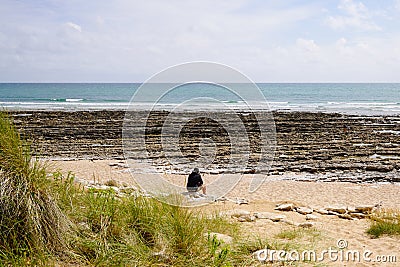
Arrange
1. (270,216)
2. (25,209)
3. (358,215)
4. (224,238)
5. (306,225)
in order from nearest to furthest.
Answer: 1. (25,209)
2. (224,238)
3. (306,225)
4. (270,216)
5. (358,215)

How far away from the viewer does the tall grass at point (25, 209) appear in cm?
427

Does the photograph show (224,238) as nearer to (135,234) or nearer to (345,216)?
(135,234)

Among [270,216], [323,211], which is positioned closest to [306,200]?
[323,211]

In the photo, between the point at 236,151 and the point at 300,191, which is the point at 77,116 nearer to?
the point at 236,151

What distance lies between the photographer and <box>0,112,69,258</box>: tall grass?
4266 mm

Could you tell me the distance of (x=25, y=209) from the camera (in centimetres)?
430

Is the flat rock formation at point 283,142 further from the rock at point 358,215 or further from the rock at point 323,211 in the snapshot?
the rock at point 358,215

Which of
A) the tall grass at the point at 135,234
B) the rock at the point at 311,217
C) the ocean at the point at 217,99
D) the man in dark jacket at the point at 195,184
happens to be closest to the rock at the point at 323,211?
the rock at the point at 311,217

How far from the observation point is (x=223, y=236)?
19.0 ft

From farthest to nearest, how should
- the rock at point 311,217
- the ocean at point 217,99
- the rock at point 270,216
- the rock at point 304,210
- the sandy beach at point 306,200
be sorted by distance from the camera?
the ocean at point 217,99 → the rock at point 304,210 → the rock at point 311,217 → the rock at point 270,216 → the sandy beach at point 306,200

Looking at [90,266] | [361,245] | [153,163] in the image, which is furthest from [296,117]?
[90,266]

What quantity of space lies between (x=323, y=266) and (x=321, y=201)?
632 cm

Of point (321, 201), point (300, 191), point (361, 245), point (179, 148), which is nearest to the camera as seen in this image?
point (361, 245)

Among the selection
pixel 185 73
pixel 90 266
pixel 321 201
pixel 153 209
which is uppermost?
pixel 185 73
